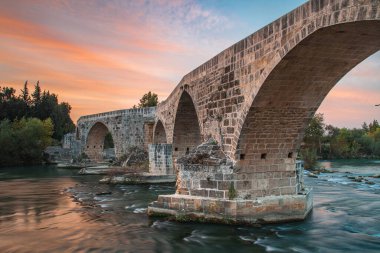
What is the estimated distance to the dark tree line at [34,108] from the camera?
1676 inches

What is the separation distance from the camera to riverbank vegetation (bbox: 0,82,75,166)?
3156 centimetres

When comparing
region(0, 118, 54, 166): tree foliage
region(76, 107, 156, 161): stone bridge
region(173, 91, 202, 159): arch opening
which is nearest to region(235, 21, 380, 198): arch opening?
region(173, 91, 202, 159): arch opening

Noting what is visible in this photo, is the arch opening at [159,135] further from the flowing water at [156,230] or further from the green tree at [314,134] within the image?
the green tree at [314,134]

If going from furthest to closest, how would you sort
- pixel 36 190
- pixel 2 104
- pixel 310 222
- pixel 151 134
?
pixel 2 104 → pixel 151 134 → pixel 36 190 → pixel 310 222

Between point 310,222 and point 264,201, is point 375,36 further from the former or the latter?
point 310,222

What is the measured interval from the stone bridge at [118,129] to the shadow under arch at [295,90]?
1601 cm

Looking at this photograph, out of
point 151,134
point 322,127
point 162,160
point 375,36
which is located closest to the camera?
point 375,36

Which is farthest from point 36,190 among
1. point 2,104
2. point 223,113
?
Answer: point 2,104

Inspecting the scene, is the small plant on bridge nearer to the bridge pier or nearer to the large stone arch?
the bridge pier

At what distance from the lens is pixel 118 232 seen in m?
8.53

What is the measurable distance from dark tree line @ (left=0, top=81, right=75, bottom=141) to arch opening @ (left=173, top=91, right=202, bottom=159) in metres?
29.0

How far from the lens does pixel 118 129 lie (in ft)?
92.8

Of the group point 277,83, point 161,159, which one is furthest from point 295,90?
point 161,159

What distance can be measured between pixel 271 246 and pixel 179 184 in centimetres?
299
